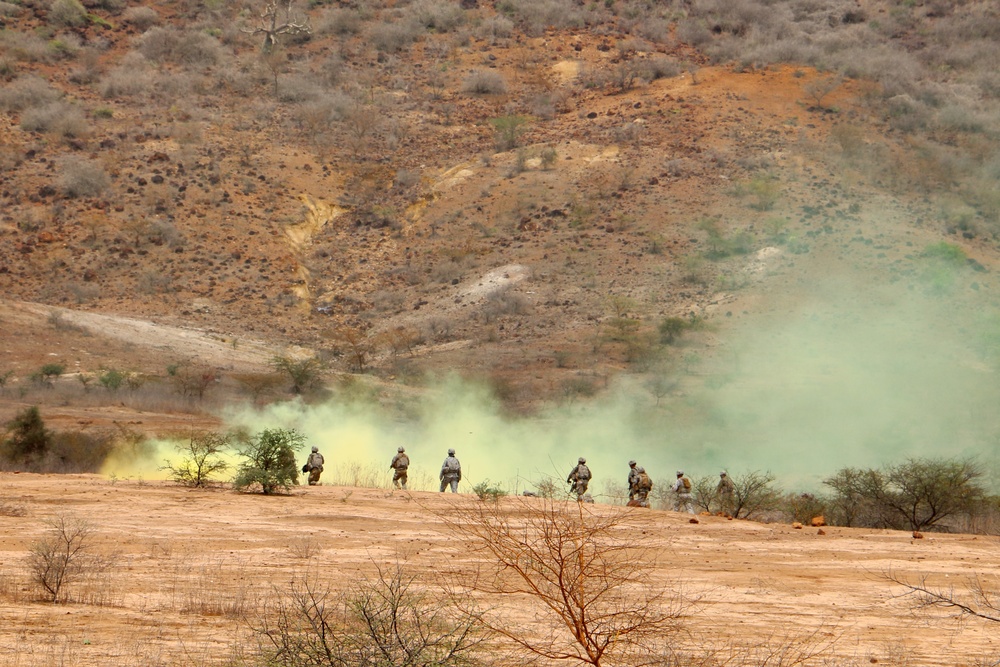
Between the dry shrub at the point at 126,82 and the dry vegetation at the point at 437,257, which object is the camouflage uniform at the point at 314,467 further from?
the dry shrub at the point at 126,82

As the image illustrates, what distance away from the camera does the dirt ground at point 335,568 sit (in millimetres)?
9805

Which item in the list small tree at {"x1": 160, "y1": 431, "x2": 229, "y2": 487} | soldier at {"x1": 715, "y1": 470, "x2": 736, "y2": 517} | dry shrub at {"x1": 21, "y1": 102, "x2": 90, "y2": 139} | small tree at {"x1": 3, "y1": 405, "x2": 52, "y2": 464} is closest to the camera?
small tree at {"x1": 160, "y1": 431, "x2": 229, "y2": 487}

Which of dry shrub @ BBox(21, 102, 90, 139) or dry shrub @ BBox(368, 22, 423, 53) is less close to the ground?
dry shrub @ BBox(368, 22, 423, 53)

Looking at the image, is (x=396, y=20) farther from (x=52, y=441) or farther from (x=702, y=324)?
(x=52, y=441)

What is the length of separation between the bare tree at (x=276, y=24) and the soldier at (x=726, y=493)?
46.9m

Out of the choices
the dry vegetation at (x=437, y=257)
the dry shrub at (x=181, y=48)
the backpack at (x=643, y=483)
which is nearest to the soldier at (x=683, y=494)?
the backpack at (x=643, y=483)

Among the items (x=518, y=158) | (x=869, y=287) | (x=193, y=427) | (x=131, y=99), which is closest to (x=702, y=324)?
(x=869, y=287)

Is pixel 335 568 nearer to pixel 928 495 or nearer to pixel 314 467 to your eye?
pixel 314 467

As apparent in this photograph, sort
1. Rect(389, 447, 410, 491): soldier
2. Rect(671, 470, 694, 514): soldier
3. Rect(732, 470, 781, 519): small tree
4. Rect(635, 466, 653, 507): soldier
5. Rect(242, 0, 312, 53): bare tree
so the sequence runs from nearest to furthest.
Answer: Rect(671, 470, 694, 514): soldier < Rect(635, 466, 653, 507): soldier < Rect(732, 470, 781, 519): small tree < Rect(389, 447, 410, 491): soldier < Rect(242, 0, 312, 53): bare tree

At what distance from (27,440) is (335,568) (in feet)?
41.5

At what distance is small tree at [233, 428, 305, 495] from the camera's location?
1873 centimetres

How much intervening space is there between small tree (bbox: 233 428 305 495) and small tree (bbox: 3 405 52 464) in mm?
5439

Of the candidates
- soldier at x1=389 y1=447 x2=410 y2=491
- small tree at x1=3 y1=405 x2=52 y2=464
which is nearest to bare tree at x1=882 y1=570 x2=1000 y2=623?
soldier at x1=389 y1=447 x2=410 y2=491

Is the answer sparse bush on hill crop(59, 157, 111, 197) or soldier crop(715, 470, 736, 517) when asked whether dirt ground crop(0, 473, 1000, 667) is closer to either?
soldier crop(715, 470, 736, 517)
